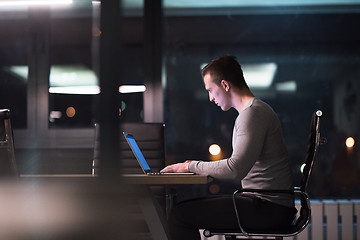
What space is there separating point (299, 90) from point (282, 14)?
0.70 meters

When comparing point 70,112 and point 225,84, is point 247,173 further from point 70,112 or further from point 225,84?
point 70,112

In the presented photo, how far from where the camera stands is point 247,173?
2287 millimetres

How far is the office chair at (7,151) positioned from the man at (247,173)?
0.73 metres

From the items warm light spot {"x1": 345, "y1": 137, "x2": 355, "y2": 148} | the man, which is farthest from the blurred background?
the man

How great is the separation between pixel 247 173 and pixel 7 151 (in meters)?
1.07

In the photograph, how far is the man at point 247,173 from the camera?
2.27m

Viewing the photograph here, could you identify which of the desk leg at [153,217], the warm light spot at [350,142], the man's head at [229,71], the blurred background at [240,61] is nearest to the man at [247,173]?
the man's head at [229,71]

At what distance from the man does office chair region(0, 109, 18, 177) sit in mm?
726

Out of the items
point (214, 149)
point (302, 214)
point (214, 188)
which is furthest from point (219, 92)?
point (214, 188)

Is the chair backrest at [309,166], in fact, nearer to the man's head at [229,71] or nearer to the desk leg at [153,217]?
the man's head at [229,71]

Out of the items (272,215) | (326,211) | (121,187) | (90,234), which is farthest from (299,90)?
(121,187)

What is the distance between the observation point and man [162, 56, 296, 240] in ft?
7.44

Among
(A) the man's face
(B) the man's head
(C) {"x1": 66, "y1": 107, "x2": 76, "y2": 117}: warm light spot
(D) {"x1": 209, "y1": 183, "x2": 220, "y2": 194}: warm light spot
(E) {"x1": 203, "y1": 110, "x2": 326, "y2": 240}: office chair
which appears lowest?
(D) {"x1": 209, "y1": 183, "x2": 220, "y2": 194}: warm light spot

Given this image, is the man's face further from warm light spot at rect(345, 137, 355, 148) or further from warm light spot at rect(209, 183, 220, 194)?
warm light spot at rect(345, 137, 355, 148)
